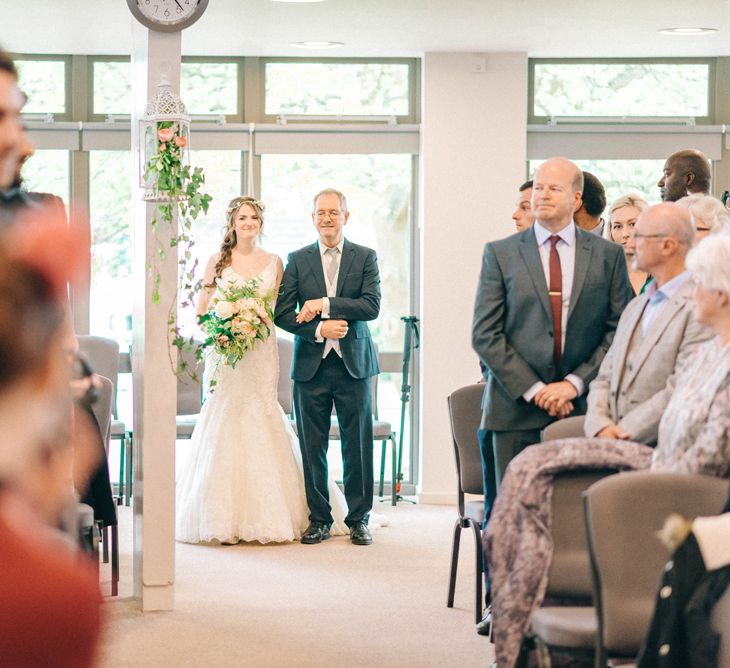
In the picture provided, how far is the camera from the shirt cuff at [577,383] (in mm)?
4504

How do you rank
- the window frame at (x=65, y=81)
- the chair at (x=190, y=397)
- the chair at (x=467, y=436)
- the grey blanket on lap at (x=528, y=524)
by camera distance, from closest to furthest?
the grey blanket on lap at (x=528, y=524) < the chair at (x=467, y=436) < the chair at (x=190, y=397) < the window frame at (x=65, y=81)

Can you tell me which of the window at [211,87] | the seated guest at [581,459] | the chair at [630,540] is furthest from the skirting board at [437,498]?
the chair at [630,540]

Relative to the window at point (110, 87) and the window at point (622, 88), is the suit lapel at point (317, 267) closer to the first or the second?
the window at point (110, 87)

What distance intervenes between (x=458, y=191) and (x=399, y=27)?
135 cm

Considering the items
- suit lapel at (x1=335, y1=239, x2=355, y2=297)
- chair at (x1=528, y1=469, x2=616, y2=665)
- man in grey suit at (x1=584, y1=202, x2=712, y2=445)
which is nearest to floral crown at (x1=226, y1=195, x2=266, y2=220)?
suit lapel at (x1=335, y1=239, x2=355, y2=297)

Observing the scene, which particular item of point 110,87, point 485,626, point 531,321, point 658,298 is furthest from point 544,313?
point 110,87

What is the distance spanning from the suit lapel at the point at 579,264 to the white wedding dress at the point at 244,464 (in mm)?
2860

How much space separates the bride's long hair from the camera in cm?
724

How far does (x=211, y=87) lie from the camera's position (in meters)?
8.62

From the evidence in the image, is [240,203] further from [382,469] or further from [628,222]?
[628,222]

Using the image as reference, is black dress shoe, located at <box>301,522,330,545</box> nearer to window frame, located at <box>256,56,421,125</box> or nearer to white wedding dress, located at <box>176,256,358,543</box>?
white wedding dress, located at <box>176,256,358,543</box>

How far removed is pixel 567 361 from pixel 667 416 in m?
1.14

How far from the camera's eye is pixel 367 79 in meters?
8.72

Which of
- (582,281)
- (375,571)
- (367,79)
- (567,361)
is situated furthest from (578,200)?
(367,79)
